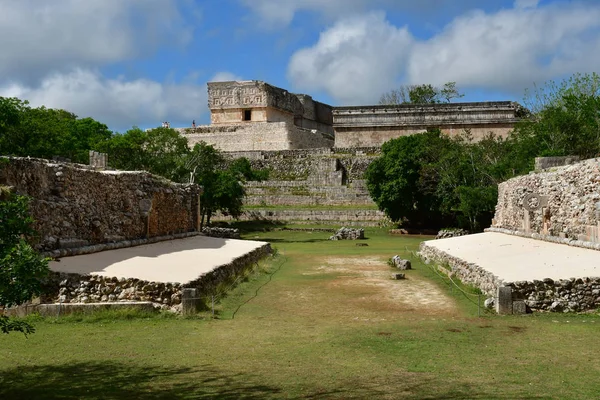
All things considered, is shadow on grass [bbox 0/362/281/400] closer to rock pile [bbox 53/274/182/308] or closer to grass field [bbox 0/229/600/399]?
grass field [bbox 0/229/600/399]

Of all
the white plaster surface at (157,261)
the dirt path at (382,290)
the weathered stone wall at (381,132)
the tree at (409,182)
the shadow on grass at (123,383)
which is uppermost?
the weathered stone wall at (381,132)

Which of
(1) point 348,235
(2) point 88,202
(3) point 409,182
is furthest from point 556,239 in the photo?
(3) point 409,182

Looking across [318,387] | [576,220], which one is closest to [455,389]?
[318,387]

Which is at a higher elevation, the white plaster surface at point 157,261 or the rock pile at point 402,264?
the white plaster surface at point 157,261

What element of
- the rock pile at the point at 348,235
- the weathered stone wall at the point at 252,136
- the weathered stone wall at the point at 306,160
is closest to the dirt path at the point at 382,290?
the rock pile at the point at 348,235

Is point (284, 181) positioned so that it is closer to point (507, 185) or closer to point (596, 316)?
point (507, 185)

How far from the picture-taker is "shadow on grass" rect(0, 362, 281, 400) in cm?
538

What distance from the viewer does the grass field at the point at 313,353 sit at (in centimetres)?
552

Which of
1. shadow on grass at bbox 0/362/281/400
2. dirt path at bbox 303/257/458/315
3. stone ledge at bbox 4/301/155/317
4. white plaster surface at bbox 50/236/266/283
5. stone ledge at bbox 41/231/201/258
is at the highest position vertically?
stone ledge at bbox 41/231/201/258

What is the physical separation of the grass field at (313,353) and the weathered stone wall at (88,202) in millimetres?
3129

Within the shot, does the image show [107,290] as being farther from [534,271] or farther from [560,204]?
[560,204]

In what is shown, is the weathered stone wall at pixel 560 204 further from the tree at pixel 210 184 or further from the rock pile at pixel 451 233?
the tree at pixel 210 184

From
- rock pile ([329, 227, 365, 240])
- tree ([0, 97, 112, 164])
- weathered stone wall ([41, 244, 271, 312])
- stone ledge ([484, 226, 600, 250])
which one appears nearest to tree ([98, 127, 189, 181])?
tree ([0, 97, 112, 164])

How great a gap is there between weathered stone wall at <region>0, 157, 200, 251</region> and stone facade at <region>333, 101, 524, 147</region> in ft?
87.0
